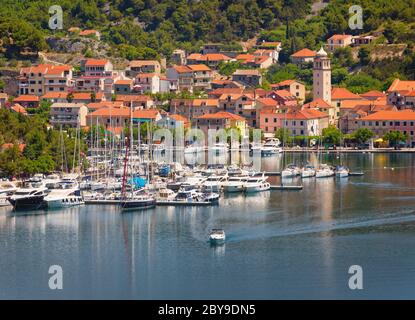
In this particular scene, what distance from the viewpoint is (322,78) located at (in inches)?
1779

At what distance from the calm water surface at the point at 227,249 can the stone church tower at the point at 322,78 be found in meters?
13.2

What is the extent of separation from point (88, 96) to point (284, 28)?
1197cm

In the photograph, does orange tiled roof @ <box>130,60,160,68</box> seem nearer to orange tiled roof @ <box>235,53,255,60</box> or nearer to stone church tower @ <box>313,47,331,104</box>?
orange tiled roof @ <box>235,53,255,60</box>

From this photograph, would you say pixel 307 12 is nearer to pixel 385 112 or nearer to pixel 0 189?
pixel 385 112

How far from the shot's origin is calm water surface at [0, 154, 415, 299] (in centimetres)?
2289

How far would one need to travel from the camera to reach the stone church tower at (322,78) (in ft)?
148

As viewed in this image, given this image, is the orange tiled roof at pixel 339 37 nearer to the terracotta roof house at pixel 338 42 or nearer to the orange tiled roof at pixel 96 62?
the terracotta roof house at pixel 338 42

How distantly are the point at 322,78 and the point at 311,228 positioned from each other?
18120 millimetres

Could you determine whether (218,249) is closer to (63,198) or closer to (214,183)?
(63,198)

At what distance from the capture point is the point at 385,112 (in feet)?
140

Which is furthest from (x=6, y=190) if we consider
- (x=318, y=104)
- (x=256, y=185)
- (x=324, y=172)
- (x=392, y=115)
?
(x=318, y=104)

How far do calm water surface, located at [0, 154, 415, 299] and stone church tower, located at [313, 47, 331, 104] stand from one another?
43.2 ft

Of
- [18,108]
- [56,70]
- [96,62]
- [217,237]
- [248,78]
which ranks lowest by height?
[217,237]

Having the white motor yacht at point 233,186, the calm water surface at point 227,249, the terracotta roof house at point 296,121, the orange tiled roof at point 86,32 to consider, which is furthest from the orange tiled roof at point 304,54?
the calm water surface at point 227,249
